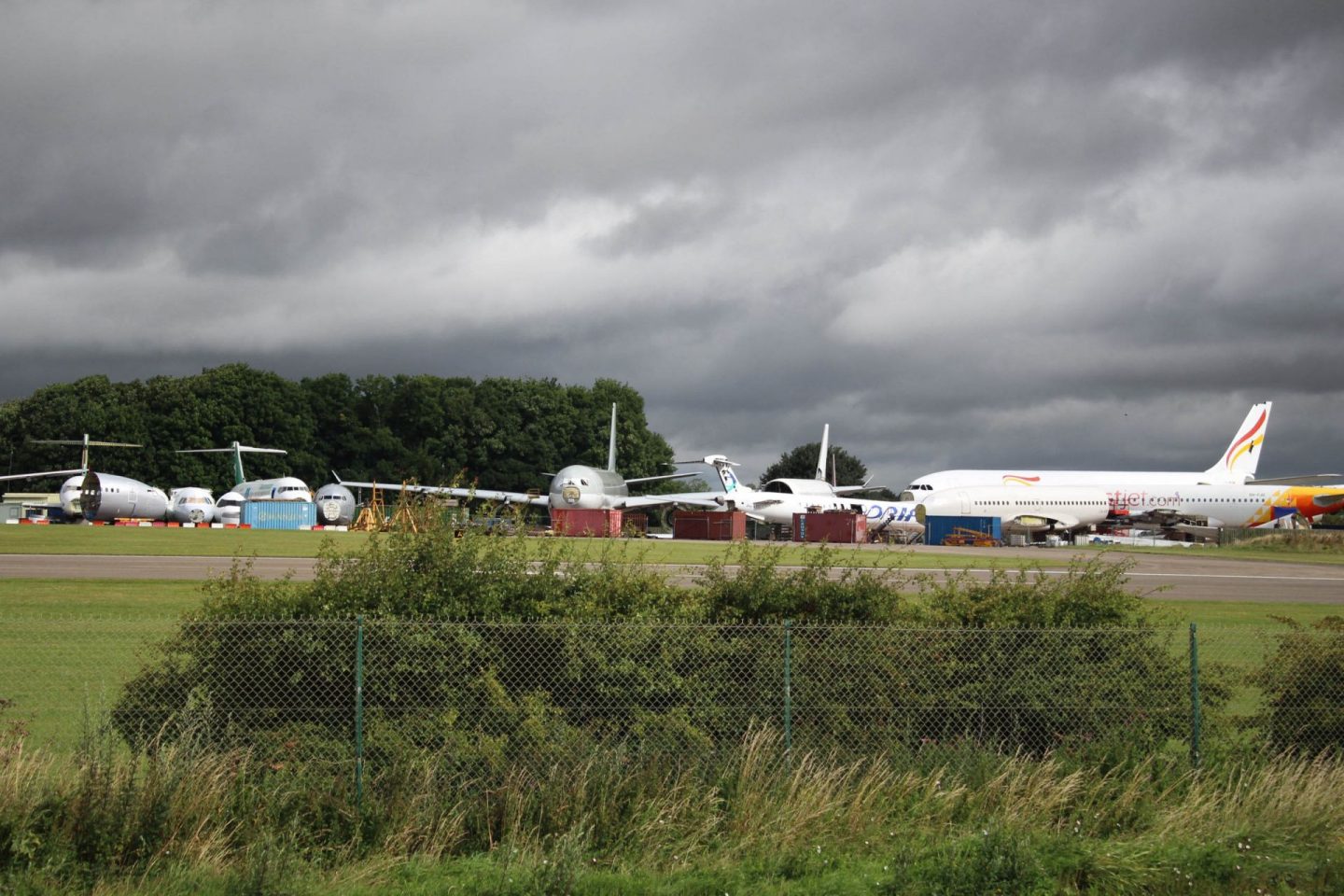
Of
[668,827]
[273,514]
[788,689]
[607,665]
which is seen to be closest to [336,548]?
[607,665]

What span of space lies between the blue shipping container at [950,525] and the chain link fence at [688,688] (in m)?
56.4

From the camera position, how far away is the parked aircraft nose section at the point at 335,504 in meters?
79.1

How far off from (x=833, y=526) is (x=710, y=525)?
9019mm

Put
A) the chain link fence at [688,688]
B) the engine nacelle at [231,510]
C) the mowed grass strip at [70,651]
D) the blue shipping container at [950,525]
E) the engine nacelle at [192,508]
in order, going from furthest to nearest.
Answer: the engine nacelle at [192,508] → the engine nacelle at [231,510] → the blue shipping container at [950,525] → the mowed grass strip at [70,651] → the chain link fence at [688,688]

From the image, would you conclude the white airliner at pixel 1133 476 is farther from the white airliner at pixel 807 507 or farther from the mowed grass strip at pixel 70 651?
the mowed grass strip at pixel 70 651

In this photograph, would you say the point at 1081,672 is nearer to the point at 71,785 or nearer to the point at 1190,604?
the point at 71,785

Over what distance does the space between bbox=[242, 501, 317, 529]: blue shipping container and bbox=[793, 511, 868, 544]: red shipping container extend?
34.7 meters

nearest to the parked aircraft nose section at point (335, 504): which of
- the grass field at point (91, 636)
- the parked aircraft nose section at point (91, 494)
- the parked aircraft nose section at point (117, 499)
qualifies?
the parked aircraft nose section at point (117, 499)

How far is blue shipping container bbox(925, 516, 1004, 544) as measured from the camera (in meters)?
65.8

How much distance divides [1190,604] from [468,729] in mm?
20331

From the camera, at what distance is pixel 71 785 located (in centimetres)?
750

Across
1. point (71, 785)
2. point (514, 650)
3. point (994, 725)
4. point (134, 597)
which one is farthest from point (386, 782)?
point (134, 597)

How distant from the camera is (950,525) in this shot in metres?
66.2

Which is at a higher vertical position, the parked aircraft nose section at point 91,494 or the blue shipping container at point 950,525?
the parked aircraft nose section at point 91,494
